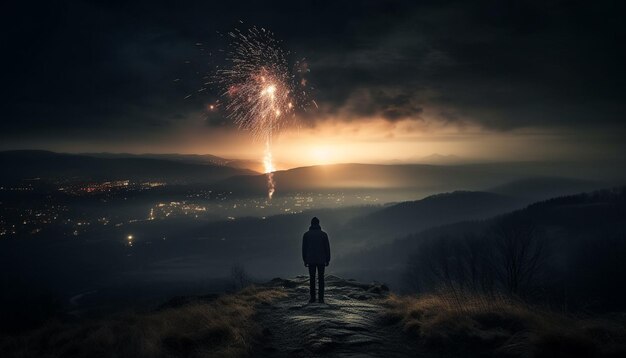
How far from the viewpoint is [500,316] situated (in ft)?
34.0

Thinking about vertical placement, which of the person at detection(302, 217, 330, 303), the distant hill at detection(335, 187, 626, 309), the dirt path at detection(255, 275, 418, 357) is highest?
the person at detection(302, 217, 330, 303)

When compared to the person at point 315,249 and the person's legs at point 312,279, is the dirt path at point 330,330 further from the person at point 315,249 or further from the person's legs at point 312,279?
the person at point 315,249

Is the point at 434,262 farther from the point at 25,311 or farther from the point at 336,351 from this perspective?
the point at 336,351

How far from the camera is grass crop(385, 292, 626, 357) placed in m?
7.73

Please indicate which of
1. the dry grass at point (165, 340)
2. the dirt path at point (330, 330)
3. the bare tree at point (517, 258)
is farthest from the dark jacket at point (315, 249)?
the bare tree at point (517, 258)

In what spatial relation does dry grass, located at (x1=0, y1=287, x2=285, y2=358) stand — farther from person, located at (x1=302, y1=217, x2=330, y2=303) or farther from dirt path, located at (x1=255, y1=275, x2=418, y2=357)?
person, located at (x1=302, y1=217, x2=330, y2=303)

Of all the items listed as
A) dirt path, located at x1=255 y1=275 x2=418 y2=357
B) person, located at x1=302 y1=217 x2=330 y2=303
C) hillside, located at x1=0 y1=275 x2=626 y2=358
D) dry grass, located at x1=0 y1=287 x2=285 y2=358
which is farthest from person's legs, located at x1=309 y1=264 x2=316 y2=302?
dry grass, located at x1=0 y1=287 x2=285 y2=358

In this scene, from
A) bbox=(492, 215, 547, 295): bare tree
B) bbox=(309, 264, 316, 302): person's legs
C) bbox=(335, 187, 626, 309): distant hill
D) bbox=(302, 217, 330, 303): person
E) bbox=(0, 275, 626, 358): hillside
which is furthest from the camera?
bbox=(335, 187, 626, 309): distant hill

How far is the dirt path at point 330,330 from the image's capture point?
943cm

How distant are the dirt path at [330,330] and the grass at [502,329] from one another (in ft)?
2.37

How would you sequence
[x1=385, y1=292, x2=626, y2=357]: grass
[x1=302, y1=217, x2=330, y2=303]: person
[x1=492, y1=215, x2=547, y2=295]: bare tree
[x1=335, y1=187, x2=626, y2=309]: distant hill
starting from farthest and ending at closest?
[x1=335, y1=187, x2=626, y2=309]: distant hill
[x1=492, y1=215, x2=547, y2=295]: bare tree
[x1=302, y1=217, x2=330, y2=303]: person
[x1=385, y1=292, x2=626, y2=357]: grass

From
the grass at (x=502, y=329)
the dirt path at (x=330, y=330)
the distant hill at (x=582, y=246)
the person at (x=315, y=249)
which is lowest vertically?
the distant hill at (x=582, y=246)

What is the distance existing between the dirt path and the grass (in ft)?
2.37

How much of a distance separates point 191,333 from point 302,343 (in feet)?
9.33
